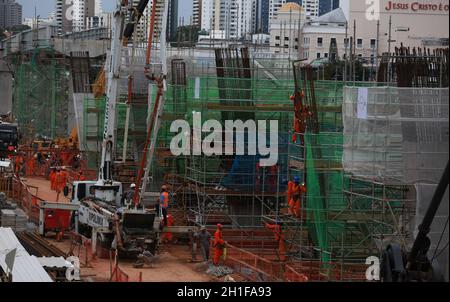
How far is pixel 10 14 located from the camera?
336ft

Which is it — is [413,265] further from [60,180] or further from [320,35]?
[320,35]

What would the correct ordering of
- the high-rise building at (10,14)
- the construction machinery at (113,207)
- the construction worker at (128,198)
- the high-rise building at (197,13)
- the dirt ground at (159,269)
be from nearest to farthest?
the dirt ground at (159,269), the construction machinery at (113,207), the construction worker at (128,198), the high-rise building at (197,13), the high-rise building at (10,14)

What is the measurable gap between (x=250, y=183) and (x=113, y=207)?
3458 mm

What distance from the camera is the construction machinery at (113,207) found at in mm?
19438

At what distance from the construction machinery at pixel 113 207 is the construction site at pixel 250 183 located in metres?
0.04

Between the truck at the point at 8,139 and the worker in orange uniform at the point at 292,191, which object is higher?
the worker in orange uniform at the point at 292,191

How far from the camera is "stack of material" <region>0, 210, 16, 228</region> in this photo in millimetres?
23312

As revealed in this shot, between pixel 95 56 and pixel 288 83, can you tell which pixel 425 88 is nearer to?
pixel 288 83

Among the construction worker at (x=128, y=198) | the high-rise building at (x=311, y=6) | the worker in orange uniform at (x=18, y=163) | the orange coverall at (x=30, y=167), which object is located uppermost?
the high-rise building at (x=311, y=6)

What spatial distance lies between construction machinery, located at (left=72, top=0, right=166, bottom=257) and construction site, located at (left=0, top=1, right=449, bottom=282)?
37mm

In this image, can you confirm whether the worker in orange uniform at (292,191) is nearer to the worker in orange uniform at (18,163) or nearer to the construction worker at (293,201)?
the construction worker at (293,201)

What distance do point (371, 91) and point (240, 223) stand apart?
7464 millimetres

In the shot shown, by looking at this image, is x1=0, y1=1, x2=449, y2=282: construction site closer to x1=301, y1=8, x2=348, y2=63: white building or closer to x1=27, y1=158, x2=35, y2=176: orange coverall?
x1=27, y1=158, x2=35, y2=176: orange coverall

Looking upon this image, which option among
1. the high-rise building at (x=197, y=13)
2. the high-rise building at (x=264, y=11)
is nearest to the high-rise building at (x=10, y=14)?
the high-rise building at (x=197, y=13)
